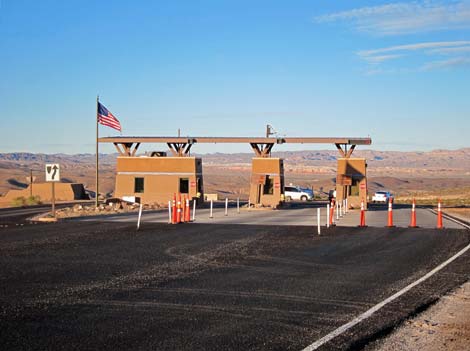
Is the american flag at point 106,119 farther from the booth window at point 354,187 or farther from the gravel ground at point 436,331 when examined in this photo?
the gravel ground at point 436,331

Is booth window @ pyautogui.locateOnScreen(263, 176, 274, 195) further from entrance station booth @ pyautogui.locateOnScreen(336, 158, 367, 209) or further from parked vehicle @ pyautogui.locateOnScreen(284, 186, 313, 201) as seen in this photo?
parked vehicle @ pyautogui.locateOnScreen(284, 186, 313, 201)

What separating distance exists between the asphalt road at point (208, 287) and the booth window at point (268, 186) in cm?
2625

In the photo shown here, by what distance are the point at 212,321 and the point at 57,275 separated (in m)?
5.25

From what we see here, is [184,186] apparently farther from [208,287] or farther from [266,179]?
[208,287]

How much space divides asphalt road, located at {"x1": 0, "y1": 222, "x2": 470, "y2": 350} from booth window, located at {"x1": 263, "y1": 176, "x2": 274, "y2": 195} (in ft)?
86.1

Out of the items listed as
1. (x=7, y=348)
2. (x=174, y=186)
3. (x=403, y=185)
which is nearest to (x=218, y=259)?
(x=7, y=348)

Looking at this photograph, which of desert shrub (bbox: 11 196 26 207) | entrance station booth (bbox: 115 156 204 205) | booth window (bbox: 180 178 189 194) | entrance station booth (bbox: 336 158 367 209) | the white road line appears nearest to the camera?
the white road line

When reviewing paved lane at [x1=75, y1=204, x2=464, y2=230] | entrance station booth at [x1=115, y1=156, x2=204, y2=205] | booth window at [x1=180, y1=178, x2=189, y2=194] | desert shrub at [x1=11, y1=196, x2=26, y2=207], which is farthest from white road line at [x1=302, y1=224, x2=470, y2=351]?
desert shrub at [x1=11, y1=196, x2=26, y2=207]

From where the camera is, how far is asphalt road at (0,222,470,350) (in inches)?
328

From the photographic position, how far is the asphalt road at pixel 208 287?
27.3 ft

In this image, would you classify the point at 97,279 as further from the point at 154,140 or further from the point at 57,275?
the point at 154,140

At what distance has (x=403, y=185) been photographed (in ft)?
423

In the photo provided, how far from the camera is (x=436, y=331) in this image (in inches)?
351

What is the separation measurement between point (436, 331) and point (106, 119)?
37.1 m
